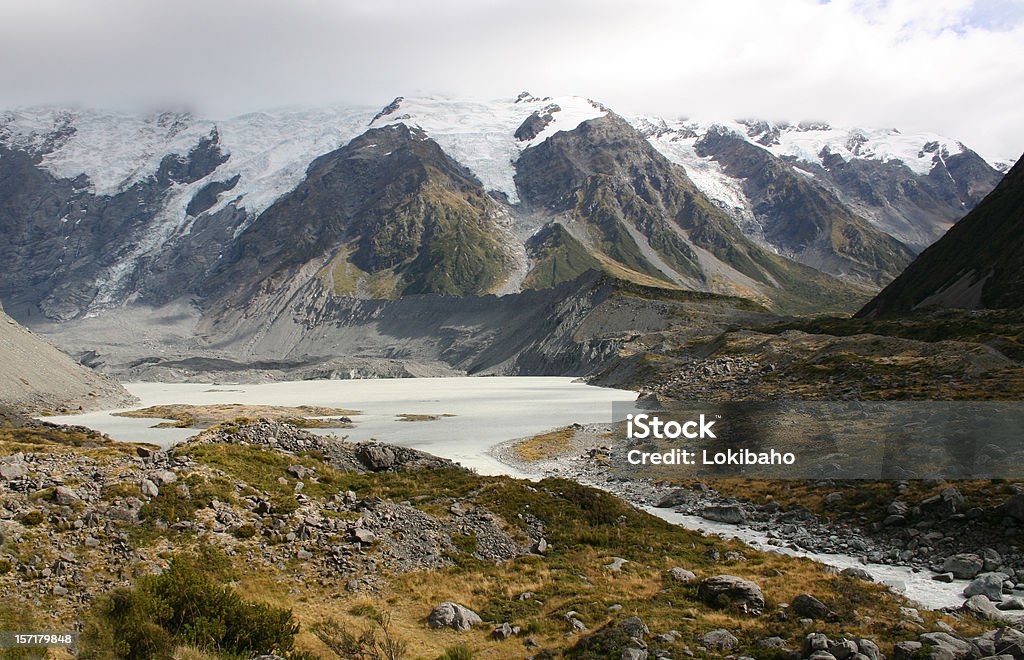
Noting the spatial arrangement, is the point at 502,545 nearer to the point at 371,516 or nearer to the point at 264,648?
the point at 371,516

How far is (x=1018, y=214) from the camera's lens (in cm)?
12112

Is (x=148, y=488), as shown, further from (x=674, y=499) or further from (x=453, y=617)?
(x=674, y=499)

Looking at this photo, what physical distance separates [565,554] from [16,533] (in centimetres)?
1827

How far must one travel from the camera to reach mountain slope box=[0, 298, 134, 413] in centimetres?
9344

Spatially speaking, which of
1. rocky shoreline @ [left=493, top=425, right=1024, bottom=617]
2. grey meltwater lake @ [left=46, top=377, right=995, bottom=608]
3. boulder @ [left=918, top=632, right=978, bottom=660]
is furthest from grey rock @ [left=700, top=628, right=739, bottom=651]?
rocky shoreline @ [left=493, top=425, right=1024, bottom=617]

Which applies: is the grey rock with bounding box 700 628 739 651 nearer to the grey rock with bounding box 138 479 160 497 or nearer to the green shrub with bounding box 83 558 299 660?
the green shrub with bounding box 83 558 299 660

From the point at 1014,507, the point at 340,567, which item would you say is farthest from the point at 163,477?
the point at 1014,507

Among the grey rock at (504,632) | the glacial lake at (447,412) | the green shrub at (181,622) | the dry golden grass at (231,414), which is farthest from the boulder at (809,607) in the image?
the dry golden grass at (231,414)

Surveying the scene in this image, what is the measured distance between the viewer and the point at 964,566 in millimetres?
25141

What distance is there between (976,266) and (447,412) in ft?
315

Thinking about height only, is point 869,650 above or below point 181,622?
below

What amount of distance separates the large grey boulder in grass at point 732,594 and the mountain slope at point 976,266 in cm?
10218

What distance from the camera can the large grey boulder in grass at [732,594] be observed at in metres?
20.7

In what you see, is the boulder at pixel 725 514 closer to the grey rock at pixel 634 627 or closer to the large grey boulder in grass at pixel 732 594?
the large grey boulder in grass at pixel 732 594
